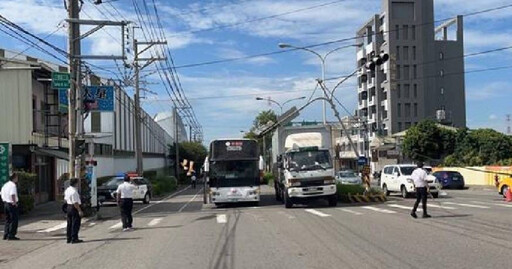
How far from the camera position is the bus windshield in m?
29.6

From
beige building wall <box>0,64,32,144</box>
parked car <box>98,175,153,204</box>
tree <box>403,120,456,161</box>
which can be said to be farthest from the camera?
tree <box>403,120,456,161</box>

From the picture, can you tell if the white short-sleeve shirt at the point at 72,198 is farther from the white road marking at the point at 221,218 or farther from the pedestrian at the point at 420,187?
the pedestrian at the point at 420,187

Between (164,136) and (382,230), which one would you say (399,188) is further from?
(164,136)

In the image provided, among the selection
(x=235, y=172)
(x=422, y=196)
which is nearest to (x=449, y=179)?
(x=235, y=172)

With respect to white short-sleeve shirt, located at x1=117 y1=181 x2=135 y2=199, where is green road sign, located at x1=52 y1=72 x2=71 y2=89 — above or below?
above

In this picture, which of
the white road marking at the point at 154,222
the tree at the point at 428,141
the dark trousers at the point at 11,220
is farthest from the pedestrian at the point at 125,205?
the tree at the point at 428,141

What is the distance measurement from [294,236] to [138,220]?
32.6 ft

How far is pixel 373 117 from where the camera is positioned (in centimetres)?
10756

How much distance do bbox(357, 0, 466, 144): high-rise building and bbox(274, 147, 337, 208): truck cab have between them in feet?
239

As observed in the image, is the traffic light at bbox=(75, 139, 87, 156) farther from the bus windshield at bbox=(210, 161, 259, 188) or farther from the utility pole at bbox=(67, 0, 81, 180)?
the bus windshield at bbox=(210, 161, 259, 188)

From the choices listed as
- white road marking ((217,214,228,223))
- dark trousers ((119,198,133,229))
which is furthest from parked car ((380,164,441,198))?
dark trousers ((119,198,133,229))

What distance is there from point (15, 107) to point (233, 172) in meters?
12.0

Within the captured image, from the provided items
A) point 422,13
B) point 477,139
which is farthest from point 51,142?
point 422,13

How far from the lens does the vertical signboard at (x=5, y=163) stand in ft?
83.7
